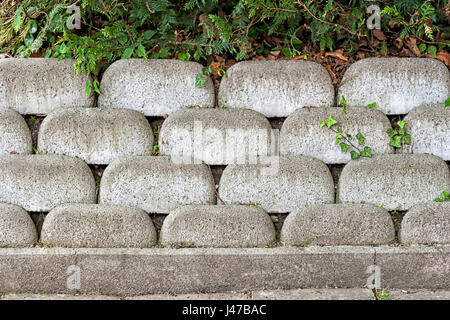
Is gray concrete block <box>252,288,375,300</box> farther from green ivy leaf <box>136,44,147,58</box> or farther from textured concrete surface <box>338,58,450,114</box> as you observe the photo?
green ivy leaf <box>136,44,147,58</box>

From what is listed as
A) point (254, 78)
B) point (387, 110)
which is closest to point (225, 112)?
point (254, 78)

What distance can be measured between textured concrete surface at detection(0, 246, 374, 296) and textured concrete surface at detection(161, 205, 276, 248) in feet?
0.19

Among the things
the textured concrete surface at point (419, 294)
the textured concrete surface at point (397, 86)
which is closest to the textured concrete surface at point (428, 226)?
the textured concrete surface at point (419, 294)

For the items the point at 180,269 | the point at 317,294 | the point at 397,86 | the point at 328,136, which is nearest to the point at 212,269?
the point at 180,269

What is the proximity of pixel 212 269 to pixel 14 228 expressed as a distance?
3.79ft

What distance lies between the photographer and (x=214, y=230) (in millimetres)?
3141

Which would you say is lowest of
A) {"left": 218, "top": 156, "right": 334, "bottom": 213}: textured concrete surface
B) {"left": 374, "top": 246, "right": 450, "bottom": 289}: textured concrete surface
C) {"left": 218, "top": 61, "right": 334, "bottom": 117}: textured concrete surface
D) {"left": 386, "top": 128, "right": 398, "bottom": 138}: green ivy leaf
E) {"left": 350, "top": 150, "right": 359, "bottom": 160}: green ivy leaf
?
{"left": 374, "top": 246, "right": 450, "bottom": 289}: textured concrete surface

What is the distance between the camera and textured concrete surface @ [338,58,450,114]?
3520mm

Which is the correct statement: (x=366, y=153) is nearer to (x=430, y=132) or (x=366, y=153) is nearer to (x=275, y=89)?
(x=430, y=132)

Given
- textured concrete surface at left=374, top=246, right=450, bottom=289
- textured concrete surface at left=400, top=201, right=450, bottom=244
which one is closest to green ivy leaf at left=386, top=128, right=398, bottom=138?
textured concrete surface at left=400, top=201, right=450, bottom=244

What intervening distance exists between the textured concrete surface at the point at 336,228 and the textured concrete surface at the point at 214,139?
1.64ft

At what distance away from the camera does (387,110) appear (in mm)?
3521

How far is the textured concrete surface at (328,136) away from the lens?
3.40 meters
